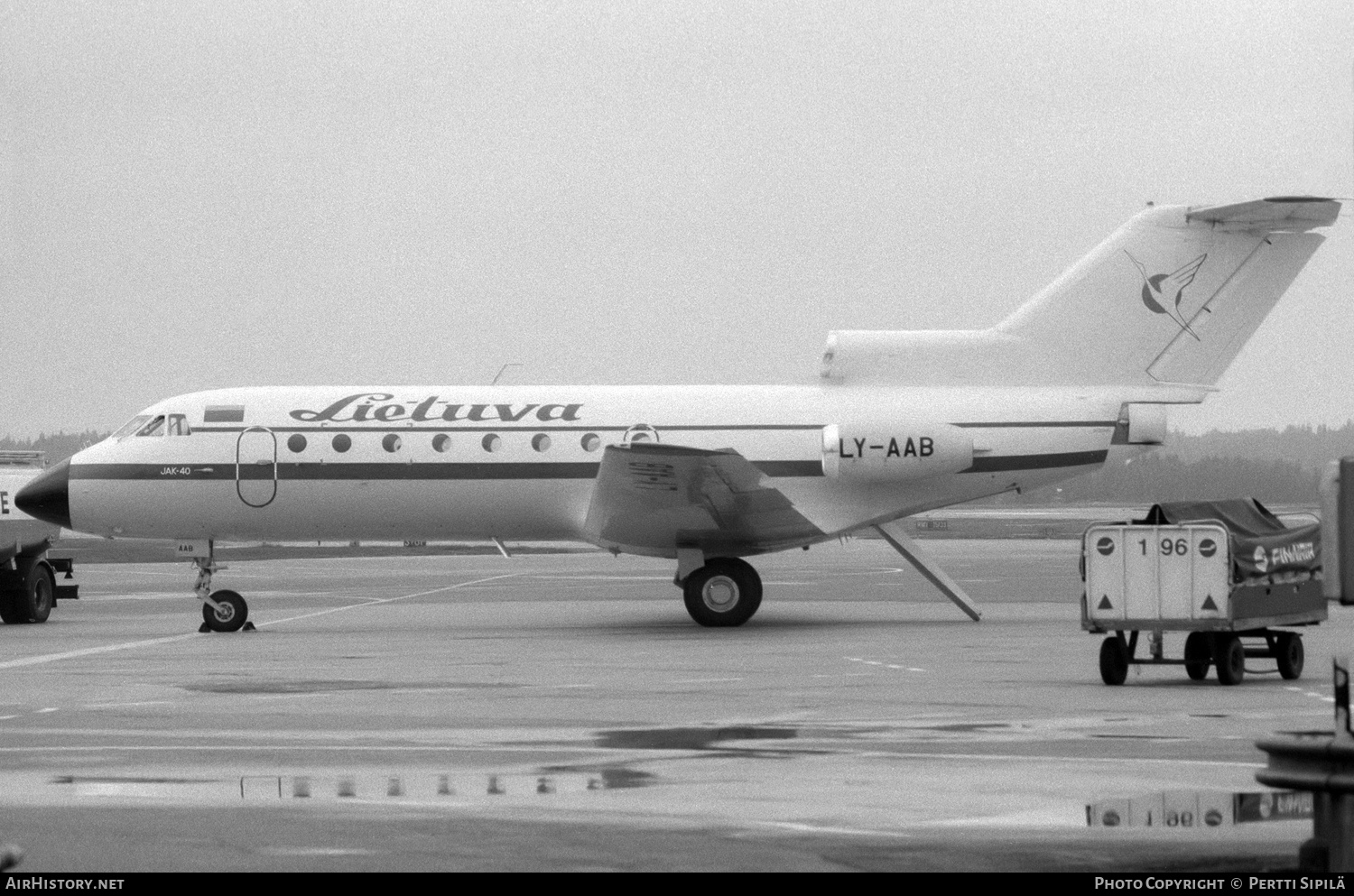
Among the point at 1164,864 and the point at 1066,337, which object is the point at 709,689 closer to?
the point at 1164,864

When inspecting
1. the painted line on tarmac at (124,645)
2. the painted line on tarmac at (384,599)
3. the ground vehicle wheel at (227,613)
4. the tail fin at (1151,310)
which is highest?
the tail fin at (1151,310)

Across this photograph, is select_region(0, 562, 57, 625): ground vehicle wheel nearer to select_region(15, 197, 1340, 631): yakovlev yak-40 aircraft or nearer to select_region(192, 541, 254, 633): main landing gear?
select_region(15, 197, 1340, 631): yakovlev yak-40 aircraft

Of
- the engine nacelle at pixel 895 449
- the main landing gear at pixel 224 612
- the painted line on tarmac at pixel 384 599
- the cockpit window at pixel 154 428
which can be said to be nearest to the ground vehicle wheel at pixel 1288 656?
the engine nacelle at pixel 895 449

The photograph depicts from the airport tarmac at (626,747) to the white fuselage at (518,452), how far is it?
5.89 feet

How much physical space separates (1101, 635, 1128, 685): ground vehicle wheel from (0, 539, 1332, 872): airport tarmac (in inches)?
8.7

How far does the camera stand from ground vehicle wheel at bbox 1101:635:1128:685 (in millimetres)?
16422

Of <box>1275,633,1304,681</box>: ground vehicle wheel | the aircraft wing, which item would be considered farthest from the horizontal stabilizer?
<box>1275,633,1304,681</box>: ground vehicle wheel

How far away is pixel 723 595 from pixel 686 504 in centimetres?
151

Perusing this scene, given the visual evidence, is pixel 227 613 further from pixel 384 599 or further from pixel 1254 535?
pixel 1254 535

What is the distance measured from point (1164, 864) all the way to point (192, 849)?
4.44 metres

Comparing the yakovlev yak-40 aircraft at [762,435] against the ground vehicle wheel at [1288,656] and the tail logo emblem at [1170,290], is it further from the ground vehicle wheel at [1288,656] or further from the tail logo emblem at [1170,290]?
the ground vehicle wheel at [1288,656]

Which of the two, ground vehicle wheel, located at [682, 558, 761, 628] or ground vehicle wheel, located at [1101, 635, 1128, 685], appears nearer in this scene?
ground vehicle wheel, located at [1101, 635, 1128, 685]

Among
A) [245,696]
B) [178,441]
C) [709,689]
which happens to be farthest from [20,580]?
[709,689]

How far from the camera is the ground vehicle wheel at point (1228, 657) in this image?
54.4 ft
